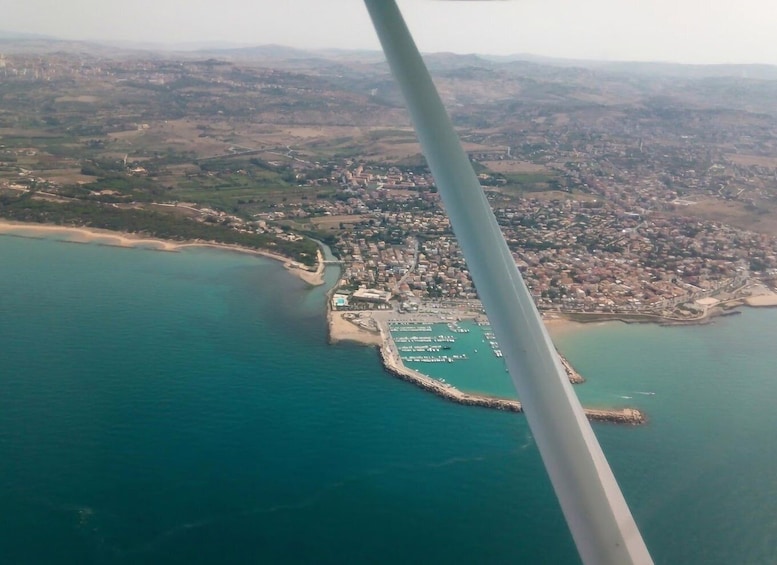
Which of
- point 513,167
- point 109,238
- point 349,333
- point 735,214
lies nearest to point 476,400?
point 349,333

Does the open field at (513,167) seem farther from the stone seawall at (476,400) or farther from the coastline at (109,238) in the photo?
the stone seawall at (476,400)

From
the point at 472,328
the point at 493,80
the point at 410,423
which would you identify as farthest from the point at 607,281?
the point at 493,80

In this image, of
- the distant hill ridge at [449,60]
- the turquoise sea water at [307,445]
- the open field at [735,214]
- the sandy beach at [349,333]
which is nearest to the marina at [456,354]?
the sandy beach at [349,333]

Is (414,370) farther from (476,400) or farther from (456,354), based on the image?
(476,400)

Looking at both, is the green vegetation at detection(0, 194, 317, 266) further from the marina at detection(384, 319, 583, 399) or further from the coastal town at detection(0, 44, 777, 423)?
the marina at detection(384, 319, 583, 399)

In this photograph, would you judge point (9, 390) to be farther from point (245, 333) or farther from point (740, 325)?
point (740, 325)

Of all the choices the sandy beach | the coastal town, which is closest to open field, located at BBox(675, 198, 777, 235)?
the coastal town
